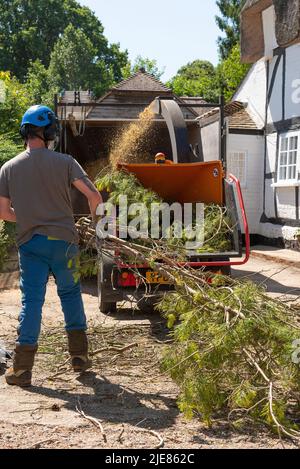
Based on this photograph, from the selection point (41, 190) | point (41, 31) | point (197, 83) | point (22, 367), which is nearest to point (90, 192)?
point (41, 190)

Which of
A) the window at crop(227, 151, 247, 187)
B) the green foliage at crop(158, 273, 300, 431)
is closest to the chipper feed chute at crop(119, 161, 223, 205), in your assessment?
the green foliage at crop(158, 273, 300, 431)

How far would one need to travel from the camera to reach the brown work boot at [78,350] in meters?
5.01

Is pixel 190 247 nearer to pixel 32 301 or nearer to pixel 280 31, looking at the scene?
pixel 32 301

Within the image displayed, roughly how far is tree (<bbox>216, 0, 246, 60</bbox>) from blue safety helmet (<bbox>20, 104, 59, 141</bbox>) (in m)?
35.2

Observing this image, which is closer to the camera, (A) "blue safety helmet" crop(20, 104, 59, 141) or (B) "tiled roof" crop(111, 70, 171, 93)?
(A) "blue safety helmet" crop(20, 104, 59, 141)

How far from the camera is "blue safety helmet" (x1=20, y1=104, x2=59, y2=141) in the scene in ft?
16.2

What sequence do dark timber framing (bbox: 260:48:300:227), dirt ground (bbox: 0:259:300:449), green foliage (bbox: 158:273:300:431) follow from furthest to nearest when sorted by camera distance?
dark timber framing (bbox: 260:48:300:227), green foliage (bbox: 158:273:300:431), dirt ground (bbox: 0:259:300:449)

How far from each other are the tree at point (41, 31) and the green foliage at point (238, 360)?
5574 cm

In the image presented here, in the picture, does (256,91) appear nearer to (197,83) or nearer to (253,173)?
(253,173)

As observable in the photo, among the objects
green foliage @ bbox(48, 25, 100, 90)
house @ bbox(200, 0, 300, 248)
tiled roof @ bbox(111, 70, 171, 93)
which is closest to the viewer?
house @ bbox(200, 0, 300, 248)

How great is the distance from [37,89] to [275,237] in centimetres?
3262

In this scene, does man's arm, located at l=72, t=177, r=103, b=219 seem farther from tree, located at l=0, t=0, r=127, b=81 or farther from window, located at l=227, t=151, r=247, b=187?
tree, located at l=0, t=0, r=127, b=81

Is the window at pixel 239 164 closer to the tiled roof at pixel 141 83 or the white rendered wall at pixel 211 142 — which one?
the white rendered wall at pixel 211 142

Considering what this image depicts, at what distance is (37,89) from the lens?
45.3m
